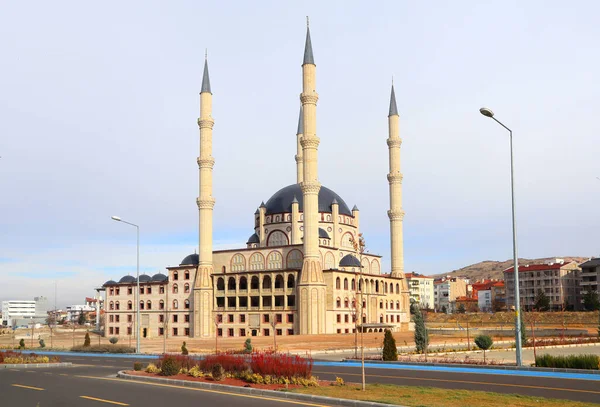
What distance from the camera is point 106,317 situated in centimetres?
9344

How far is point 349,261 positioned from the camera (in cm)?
7925

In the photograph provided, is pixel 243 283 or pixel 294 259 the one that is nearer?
pixel 294 259

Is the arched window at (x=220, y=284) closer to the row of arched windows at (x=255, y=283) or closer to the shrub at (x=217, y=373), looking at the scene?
the row of arched windows at (x=255, y=283)

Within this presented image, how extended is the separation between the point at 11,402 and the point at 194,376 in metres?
6.40

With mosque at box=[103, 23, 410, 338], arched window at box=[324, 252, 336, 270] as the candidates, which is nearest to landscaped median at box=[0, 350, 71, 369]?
mosque at box=[103, 23, 410, 338]

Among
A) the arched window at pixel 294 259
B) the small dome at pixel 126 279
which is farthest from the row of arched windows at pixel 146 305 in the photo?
the arched window at pixel 294 259

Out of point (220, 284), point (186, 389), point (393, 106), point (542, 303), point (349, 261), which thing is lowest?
point (542, 303)

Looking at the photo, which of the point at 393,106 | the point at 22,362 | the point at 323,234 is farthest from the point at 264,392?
the point at 393,106

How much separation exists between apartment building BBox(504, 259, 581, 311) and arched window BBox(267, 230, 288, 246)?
6389 cm

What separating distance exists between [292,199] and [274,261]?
41.0 ft

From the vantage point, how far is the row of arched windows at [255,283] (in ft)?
253

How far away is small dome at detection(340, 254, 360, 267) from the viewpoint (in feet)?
259

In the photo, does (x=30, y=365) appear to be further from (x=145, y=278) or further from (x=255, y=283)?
(x=145, y=278)

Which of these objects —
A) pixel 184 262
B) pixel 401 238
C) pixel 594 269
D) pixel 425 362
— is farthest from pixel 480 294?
pixel 425 362
